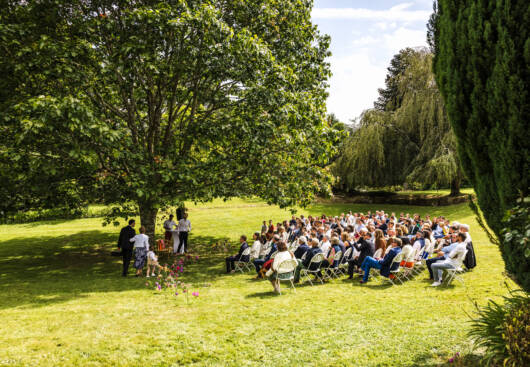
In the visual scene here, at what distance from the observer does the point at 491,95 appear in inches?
176

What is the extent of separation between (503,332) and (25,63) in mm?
12678

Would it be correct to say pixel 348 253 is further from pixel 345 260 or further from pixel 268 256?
pixel 268 256

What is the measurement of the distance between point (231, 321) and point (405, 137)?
85.7 feet

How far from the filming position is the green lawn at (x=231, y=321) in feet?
17.1

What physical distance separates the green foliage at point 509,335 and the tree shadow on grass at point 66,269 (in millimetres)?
7846

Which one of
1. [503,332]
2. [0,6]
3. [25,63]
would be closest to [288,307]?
[503,332]

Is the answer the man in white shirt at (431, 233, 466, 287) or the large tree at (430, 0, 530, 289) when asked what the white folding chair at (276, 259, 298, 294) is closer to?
the man in white shirt at (431, 233, 466, 287)

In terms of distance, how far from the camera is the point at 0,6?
10.6 metres

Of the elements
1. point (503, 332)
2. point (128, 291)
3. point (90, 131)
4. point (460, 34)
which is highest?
point (460, 34)

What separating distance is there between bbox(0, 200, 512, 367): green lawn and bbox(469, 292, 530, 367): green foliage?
22.6 inches

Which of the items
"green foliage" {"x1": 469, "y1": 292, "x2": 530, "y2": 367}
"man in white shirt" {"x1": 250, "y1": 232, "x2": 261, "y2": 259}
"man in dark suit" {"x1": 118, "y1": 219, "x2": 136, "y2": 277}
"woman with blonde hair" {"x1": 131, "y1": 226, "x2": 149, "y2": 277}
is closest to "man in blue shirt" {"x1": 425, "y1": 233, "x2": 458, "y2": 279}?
"green foliage" {"x1": 469, "y1": 292, "x2": 530, "y2": 367}

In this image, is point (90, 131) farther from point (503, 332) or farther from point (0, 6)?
point (503, 332)

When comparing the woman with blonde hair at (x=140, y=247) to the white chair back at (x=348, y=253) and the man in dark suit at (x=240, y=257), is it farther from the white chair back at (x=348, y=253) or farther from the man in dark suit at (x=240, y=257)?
the white chair back at (x=348, y=253)

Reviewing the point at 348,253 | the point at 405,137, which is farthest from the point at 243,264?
the point at 405,137
